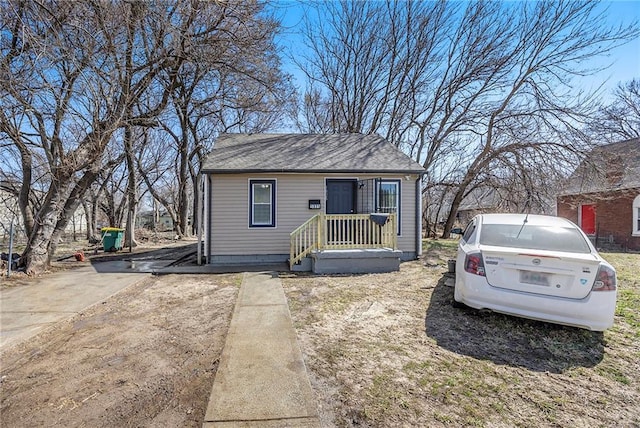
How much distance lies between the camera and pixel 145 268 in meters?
8.56

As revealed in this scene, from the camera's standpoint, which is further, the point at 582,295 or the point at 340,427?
the point at 582,295

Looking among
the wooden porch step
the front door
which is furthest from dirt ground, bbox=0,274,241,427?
the front door

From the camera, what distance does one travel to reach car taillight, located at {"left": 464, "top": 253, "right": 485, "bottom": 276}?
3891mm

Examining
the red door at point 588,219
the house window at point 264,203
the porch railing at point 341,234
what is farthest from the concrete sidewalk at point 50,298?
the red door at point 588,219

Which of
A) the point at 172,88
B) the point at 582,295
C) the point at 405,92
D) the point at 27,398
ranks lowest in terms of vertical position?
the point at 27,398

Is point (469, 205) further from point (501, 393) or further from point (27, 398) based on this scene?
point (27, 398)

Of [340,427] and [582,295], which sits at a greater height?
[582,295]

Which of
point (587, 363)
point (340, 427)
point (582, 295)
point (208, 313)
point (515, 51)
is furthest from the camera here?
point (515, 51)

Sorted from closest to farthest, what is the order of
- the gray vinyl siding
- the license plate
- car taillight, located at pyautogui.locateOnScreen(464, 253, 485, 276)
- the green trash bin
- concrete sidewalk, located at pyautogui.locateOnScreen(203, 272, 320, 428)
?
concrete sidewalk, located at pyautogui.locateOnScreen(203, 272, 320, 428), the license plate, car taillight, located at pyautogui.locateOnScreen(464, 253, 485, 276), the gray vinyl siding, the green trash bin

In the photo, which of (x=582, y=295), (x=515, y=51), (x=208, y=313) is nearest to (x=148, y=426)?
(x=208, y=313)

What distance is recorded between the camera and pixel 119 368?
3.01 meters

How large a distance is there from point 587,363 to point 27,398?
5.15 meters

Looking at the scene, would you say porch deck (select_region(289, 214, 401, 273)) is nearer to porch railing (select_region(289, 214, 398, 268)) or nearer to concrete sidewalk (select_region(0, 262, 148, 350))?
porch railing (select_region(289, 214, 398, 268))

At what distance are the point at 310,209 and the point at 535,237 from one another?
598cm
